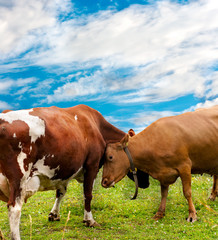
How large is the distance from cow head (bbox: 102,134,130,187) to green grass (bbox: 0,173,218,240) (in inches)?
46.4

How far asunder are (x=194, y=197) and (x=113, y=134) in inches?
141

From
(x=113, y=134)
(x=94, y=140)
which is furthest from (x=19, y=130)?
(x=113, y=134)

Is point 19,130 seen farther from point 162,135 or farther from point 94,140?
point 162,135

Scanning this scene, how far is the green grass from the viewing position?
7262 mm

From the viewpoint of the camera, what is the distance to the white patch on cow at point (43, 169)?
6105 mm

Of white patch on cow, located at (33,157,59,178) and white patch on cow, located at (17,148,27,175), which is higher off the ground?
white patch on cow, located at (17,148,27,175)

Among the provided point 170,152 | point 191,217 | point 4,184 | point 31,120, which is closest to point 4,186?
point 4,184

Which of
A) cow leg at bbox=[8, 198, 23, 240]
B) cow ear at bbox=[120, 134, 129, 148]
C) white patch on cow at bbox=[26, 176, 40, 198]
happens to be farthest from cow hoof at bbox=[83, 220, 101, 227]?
cow leg at bbox=[8, 198, 23, 240]

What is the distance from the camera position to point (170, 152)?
7.91 m

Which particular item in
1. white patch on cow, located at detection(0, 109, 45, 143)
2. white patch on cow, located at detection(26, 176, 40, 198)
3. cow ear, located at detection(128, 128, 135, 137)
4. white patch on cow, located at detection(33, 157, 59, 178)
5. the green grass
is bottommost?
the green grass

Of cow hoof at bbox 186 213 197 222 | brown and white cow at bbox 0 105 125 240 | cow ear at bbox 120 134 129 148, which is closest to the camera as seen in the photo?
brown and white cow at bbox 0 105 125 240

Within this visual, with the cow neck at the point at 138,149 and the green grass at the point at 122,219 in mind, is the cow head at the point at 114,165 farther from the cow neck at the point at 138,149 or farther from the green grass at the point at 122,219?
the green grass at the point at 122,219

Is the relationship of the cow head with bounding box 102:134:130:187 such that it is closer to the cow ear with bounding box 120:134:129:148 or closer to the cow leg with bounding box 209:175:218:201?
the cow ear with bounding box 120:134:129:148

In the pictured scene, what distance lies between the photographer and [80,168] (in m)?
7.48
